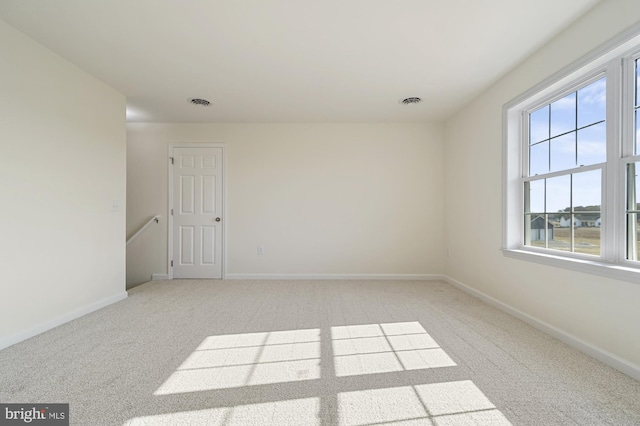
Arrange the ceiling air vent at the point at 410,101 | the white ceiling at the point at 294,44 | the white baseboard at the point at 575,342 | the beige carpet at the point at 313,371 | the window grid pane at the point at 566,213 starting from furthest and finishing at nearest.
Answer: the ceiling air vent at the point at 410,101
the window grid pane at the point at 566,213
the white ceiling at the point at 294,44
the white baseboard at the point at 575,342
the beige carpet at the point at 313,371

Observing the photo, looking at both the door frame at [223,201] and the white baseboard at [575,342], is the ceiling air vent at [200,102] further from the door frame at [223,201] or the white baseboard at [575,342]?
the white baseboard at [575,342]

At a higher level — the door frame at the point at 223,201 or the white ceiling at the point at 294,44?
the white ceiling at the point at 294,44

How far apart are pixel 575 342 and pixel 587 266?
1.93ft

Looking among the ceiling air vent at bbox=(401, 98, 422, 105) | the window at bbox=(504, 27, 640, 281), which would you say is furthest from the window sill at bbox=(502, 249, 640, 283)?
the ceiling air vent at bbox=(401, 98, 422, 105)

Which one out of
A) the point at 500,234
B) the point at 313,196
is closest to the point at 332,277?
the point at 313,196

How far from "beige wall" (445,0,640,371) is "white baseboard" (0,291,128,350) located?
431 centimetres

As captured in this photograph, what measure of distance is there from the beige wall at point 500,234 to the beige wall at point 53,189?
4.32m

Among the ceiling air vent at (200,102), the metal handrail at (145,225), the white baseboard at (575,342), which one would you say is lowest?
the white baseboard at (575,342)

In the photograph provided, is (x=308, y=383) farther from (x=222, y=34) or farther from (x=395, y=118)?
(x=395, y=118)

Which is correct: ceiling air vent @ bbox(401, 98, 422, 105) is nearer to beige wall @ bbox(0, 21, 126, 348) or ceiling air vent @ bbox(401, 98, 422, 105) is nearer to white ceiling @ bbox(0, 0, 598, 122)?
white ceiling @ bbox(0, 0, 598, 122)

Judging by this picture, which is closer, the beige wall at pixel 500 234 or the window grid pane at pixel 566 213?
the beige wall at pixel 500 234

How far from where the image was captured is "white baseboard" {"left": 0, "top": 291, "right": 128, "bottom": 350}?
2068mm

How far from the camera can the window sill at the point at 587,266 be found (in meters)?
1.67

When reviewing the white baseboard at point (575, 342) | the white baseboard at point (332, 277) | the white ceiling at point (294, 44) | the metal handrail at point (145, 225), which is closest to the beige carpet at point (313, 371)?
the white baseboard at point (575, 342)
